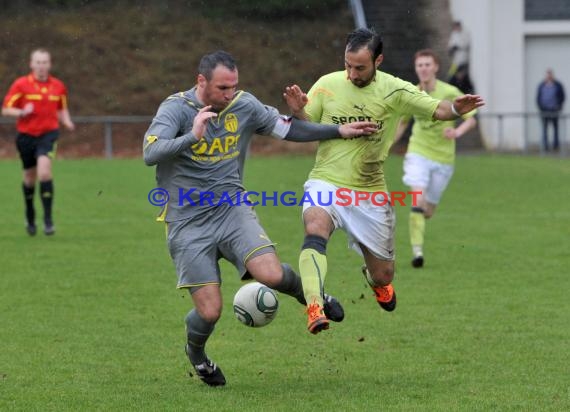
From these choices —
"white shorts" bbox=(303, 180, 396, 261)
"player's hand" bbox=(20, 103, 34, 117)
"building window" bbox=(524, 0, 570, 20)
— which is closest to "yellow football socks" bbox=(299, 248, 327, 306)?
"white shorts" bbox=(303, 180, 396, 261)

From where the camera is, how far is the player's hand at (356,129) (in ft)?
26.2

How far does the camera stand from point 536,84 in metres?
31.7

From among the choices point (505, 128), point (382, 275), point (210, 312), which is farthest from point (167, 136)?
point (505, 128)

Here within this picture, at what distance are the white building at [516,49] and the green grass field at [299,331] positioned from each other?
14.4 meters

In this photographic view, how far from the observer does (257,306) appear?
7.19 m

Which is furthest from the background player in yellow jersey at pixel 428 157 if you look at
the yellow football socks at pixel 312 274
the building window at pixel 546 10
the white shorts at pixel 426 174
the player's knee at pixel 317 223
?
the building window at pixel 546 10

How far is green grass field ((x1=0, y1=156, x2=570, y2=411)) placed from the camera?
23.1 ft

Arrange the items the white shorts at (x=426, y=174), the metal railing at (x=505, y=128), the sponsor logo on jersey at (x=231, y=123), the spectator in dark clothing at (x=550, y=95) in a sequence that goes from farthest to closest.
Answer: the spectator in dark clothing at (x=550, y=95) < the metal railing at (x=505, y=128) < the white shorts at (x=426, y=174) < the sponsor logo on jersey at (x=231, y=123)

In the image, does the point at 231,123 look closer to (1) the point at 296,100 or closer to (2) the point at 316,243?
(1) the point at 296,100

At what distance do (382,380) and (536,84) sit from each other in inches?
998

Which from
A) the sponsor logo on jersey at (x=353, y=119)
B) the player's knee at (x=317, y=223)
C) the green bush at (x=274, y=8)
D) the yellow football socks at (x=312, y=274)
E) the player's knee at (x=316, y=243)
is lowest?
the yellow football socks at (x=312, y=274)

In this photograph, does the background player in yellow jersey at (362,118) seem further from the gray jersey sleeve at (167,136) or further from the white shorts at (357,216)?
the gray jersey sleeve at (167,136)

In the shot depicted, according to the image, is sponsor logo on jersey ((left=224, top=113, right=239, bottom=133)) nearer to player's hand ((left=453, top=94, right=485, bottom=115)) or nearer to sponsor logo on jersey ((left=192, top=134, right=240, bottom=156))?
sponsor logo on jersey ((left=192, top=134, right=240, bottom=156))

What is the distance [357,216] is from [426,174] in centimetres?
483
